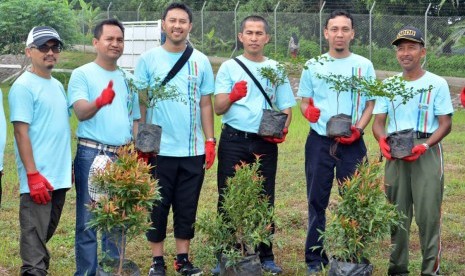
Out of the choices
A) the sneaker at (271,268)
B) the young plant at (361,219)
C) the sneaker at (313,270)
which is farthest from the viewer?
the sneaker at (271,268)

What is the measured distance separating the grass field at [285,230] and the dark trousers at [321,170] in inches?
9.8

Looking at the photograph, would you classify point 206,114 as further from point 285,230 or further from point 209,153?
point 285,230

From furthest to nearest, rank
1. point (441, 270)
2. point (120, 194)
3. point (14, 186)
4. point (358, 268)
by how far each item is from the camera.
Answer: point (14, 186) → point (441, 270) → point (358, 268) → point (120, 194)

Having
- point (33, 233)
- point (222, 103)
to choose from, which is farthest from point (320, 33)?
point (33, 233)

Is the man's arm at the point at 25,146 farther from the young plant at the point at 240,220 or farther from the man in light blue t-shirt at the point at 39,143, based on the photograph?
the young plant at the point at 240,220

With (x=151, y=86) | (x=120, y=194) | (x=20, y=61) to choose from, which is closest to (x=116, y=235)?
(x=120, y=194)

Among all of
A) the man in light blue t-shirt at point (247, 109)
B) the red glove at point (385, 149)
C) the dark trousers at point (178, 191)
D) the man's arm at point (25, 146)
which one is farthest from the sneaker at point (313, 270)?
the man's arm at point (25, 146)

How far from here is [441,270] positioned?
6613 millimetres

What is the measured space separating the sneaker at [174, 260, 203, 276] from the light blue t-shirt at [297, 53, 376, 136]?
4.56 ft

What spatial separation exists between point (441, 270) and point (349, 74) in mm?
1744

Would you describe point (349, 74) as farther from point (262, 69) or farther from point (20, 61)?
point (20, 61)

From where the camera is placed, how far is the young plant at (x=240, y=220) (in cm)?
580

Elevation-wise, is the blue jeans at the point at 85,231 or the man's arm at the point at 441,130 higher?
the man's arm at the point at 441,130

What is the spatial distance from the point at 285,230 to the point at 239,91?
2404mm
